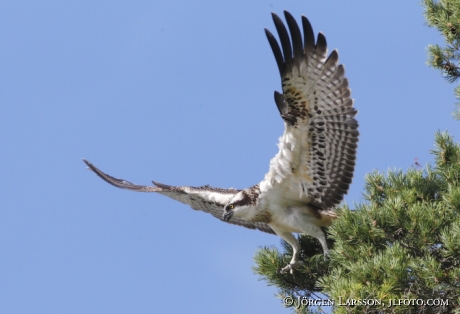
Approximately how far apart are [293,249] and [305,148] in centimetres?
102

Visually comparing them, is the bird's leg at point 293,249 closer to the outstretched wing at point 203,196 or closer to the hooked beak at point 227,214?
the hooked beak at point 227,214

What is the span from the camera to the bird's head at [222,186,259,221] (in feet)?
24.5

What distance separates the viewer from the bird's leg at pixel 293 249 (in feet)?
22.8

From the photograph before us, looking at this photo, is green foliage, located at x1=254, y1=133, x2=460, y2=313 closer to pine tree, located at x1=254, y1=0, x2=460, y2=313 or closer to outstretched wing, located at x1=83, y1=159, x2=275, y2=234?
pine tree, located at x1=254, y1=0, x2=460, y2=313

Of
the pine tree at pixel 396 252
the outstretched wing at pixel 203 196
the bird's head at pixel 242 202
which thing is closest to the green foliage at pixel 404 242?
the pine tree at pixel 396 252

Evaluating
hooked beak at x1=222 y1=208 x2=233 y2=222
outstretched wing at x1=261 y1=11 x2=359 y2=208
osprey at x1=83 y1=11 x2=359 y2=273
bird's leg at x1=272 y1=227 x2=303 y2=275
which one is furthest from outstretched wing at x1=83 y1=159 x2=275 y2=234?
outstretched wing at x1=261 y1=11 x2=359 y2=208

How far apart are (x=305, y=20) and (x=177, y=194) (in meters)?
2.54

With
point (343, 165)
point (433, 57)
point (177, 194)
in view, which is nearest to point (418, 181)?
point (343, 165)

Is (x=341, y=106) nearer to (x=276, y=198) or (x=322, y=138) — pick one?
(x=322, y=138)

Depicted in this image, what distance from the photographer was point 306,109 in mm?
6848

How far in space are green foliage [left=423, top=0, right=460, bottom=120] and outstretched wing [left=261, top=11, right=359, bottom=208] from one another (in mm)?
979
